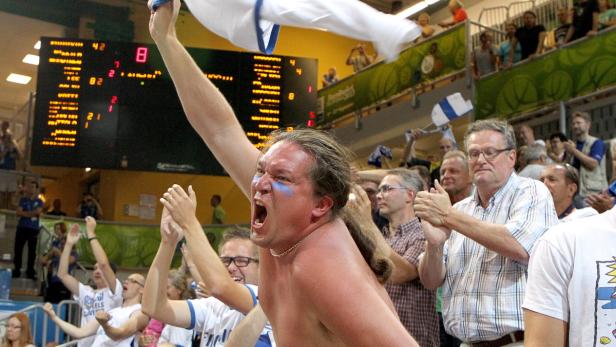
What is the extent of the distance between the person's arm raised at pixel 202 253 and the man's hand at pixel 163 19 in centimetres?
117

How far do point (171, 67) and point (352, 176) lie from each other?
0.68 m

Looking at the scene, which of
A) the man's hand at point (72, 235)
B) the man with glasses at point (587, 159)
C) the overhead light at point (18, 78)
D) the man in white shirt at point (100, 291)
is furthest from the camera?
the overhead light at point (18, 78)

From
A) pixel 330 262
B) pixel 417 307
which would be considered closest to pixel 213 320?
pixel 417 307

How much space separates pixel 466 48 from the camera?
551 inches

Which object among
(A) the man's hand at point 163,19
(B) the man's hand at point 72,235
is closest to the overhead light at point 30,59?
(B) the man's hand at point 72,235

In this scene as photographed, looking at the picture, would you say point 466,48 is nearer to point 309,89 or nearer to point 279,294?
point 309,89

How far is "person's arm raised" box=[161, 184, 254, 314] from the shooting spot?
3.79 metres

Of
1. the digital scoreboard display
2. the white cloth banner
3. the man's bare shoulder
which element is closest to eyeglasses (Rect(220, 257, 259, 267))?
the white cloth banner

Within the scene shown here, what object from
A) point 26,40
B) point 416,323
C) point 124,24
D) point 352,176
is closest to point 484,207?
point 416,323

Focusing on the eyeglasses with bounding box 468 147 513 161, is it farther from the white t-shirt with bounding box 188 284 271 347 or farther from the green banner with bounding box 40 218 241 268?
the green banner with bounding box 40 218 241 268

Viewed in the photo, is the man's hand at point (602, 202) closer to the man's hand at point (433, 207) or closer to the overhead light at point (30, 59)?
the man's hand at point (433, 207)

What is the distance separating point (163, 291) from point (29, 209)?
11.3m

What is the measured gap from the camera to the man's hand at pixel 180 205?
3770 millimetres

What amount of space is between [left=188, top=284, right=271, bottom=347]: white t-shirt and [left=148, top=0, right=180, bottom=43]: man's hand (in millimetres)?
2286
